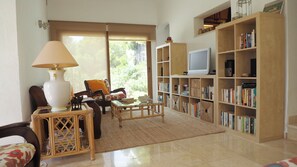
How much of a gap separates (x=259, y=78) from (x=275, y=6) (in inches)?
40.0

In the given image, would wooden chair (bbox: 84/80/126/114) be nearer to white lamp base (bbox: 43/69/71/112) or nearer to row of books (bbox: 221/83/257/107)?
white lamp base (bbox: 43/69/71/112)

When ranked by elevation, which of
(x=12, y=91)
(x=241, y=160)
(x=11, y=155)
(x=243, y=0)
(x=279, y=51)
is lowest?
(x=241, y=160)

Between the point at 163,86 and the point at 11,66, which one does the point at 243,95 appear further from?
the point at 11,66

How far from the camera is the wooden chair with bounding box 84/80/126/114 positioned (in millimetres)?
4410

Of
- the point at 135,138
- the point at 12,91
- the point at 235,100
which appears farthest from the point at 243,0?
the point at 12,91

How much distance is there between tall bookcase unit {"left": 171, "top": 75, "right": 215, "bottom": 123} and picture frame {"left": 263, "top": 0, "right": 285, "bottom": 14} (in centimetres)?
118

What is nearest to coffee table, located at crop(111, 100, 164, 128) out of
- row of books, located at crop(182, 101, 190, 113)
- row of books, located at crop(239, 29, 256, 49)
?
row of books, located at crop(182, 101, 190, 113)

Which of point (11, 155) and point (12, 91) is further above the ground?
point (12, 91)

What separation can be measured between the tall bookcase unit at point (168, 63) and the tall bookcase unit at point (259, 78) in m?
1.78

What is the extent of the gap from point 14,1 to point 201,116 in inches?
125

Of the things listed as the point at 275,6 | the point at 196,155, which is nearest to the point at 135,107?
the point at 196,155

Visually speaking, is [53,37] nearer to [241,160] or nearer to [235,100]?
[235,100]

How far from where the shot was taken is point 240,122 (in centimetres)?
287

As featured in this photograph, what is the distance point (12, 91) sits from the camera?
232cm
